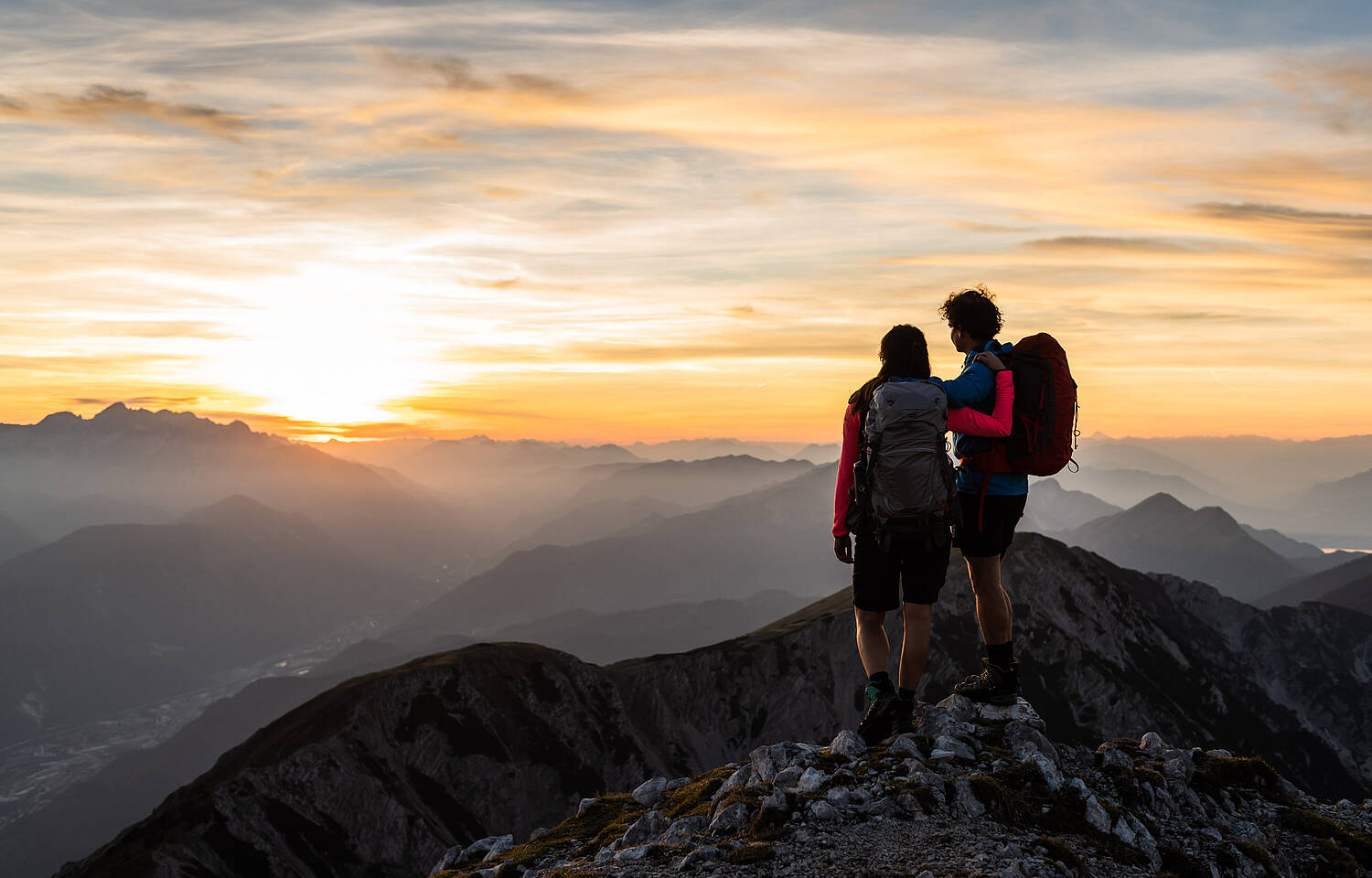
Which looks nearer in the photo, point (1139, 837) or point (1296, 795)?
point (1139, 837)

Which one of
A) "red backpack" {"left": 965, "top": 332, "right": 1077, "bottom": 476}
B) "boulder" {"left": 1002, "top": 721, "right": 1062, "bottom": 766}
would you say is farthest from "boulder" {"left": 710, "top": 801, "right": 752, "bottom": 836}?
"red backpack" {"left": 965, "top": 332, "right": 1077, "bottom": 476}

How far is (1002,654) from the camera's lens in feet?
52.2

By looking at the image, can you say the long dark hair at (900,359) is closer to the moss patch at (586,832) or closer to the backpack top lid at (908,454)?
the backpack top lid at (908,454)

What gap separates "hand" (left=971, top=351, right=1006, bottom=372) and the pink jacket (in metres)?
0.09

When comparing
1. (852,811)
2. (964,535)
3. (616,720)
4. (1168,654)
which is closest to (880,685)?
(852,811)

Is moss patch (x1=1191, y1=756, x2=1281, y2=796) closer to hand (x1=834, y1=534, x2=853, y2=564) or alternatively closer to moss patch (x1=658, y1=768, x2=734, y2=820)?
hand (x1=834, y1=534, x2=853, y2=564)

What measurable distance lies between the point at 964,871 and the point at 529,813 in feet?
404

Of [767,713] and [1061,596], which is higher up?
[1061,596]

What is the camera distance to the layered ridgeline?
3967 inches

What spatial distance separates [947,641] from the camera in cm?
15488

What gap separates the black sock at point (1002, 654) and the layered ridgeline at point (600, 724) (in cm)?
10361

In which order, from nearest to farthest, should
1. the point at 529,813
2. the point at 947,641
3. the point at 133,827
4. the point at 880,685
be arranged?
the point at 880,685 → the point at 133,827 → the point at 529,813 → the point at 947,641

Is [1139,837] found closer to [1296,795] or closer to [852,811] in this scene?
[852,811]

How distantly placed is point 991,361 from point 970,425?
47.9 inches
